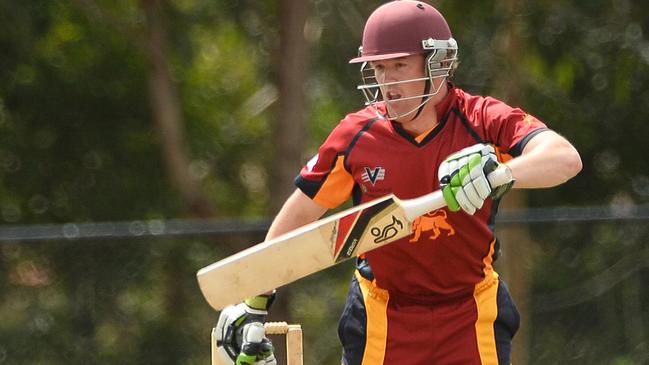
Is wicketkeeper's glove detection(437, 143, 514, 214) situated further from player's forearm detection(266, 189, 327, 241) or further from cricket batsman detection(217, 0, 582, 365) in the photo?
player's forearm detection(266, 189, 327, 241)

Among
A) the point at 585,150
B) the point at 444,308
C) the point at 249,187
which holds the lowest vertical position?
the point at 249,187

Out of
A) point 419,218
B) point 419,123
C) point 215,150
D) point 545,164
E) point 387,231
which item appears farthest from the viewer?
point 215,150

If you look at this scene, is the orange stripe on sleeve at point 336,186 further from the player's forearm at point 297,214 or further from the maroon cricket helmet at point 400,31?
the maroon cricket helmet at point 400,31

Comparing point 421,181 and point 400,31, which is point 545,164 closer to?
point 421,181

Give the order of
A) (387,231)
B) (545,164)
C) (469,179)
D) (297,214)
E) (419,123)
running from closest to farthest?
(469,179), (545,164), (387,231), (419,123), (297,214)

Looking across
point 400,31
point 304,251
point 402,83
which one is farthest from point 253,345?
point 400,31

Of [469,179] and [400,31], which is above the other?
[400,31]

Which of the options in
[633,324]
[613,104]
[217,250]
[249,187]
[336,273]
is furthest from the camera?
[249,187]

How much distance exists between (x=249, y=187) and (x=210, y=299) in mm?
7816

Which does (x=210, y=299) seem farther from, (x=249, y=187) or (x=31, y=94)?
(x=249, y=187)

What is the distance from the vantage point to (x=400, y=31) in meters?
4.48

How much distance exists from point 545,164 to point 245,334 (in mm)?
1174

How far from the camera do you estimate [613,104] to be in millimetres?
10047

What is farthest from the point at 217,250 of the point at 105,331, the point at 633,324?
the point at 633,324
